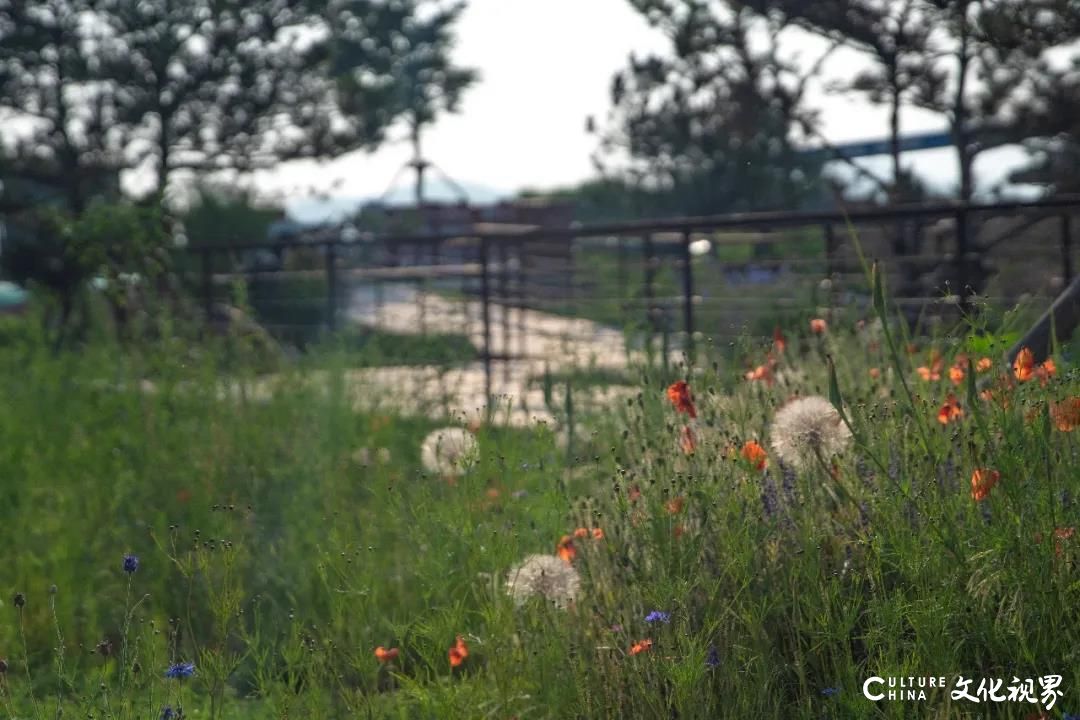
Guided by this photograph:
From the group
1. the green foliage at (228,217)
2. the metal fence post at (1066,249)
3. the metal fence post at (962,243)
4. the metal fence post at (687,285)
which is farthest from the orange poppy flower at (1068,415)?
the green foliage at (228,217)

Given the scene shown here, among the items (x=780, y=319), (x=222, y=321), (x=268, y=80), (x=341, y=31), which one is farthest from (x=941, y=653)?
(x=341, y=31)

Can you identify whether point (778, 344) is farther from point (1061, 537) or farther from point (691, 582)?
point (1061, 537)

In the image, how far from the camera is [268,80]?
16781 mm

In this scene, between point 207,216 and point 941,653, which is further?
point 207,216

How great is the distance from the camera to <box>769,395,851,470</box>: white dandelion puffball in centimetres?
304

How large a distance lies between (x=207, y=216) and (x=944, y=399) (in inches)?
633

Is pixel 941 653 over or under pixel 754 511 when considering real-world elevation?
under

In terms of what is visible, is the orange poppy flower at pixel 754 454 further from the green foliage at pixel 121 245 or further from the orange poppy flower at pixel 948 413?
the green foliage at pixel 121 245

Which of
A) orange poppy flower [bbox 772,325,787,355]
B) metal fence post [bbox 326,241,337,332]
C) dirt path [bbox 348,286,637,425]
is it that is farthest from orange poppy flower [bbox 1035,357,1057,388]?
metal fence post [bbox 326,241,337,332]

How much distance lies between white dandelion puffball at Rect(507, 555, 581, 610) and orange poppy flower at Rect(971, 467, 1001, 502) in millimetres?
904

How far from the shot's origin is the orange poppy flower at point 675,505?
2.89m

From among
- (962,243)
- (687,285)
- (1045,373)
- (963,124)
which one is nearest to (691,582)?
(1045,373)

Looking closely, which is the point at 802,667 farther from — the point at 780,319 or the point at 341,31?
the point at 341,31

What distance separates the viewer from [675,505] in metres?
2.91
